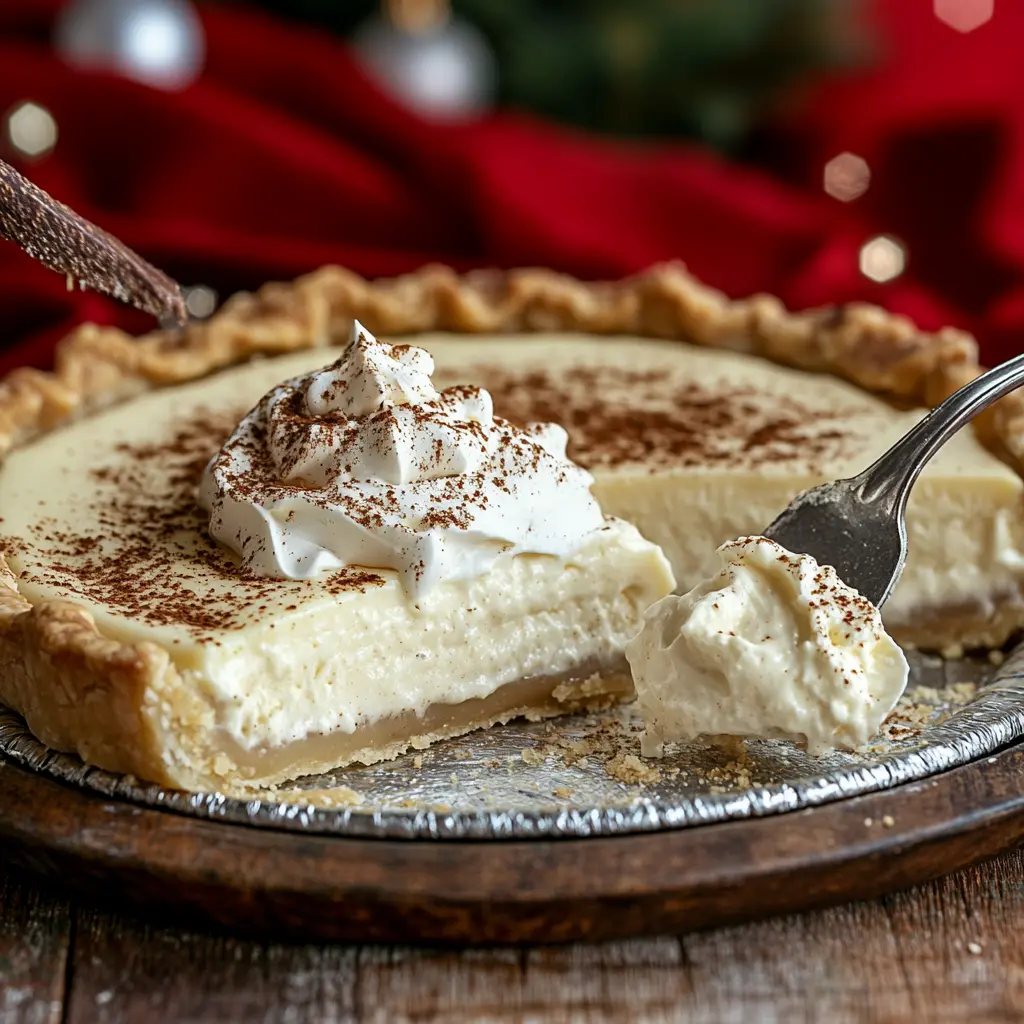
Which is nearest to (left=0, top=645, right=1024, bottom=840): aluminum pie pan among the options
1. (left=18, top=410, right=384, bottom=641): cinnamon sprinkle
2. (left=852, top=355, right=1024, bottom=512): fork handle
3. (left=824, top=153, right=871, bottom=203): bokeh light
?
(left=18, top=410, right=384, bottom=641): cinnamon sprinkle

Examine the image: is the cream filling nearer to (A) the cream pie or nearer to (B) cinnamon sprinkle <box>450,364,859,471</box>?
(A) the cream pie

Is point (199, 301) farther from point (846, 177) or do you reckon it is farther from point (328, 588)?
point (846, 177)

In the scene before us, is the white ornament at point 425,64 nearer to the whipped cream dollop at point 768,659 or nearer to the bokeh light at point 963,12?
the bokeh light at point 963,12

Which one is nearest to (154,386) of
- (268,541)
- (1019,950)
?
(268,541)

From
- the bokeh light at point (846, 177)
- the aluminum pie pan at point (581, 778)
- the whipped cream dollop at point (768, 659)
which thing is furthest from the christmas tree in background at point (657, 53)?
the whipped cream dollop at point (768, 659)

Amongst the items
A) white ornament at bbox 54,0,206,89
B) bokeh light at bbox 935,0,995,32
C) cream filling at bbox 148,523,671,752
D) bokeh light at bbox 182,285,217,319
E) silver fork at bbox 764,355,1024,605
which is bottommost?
bokeh light at bbox 182,285,217,319

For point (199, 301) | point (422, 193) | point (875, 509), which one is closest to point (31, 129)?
point (199, 301)

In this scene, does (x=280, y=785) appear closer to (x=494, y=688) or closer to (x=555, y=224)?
(x=494, y=688)
